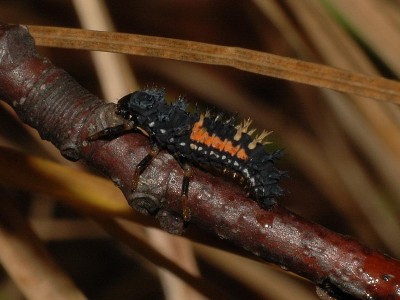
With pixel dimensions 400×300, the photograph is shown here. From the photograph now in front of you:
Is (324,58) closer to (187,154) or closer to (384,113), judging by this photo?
(384,113)

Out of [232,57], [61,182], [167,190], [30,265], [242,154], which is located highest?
[232,57]

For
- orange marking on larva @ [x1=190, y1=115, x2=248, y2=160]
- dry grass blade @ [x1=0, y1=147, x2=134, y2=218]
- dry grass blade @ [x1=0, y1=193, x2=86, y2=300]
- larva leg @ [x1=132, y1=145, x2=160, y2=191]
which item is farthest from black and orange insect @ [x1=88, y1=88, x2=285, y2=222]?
dry grass blade @ [x1=0, y1=193, x2=86, y2=300]

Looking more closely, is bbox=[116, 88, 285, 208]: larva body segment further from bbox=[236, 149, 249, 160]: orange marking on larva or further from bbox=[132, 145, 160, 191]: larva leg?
bbox=[132, 145, 160, 191]: larva leg

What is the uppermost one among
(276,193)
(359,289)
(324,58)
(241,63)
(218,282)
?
(324,58)

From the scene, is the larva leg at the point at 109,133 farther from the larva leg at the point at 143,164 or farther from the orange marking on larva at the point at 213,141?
the orange marking on larva at the point at 213,141

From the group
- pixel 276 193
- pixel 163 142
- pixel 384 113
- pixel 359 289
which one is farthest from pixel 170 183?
pixel 384 113

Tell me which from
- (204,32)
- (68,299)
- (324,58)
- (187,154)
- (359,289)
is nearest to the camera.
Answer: (359,289)

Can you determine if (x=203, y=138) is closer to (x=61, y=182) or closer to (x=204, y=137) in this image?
(x=204, y=137)

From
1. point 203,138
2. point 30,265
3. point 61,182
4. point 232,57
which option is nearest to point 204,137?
point 203,138
